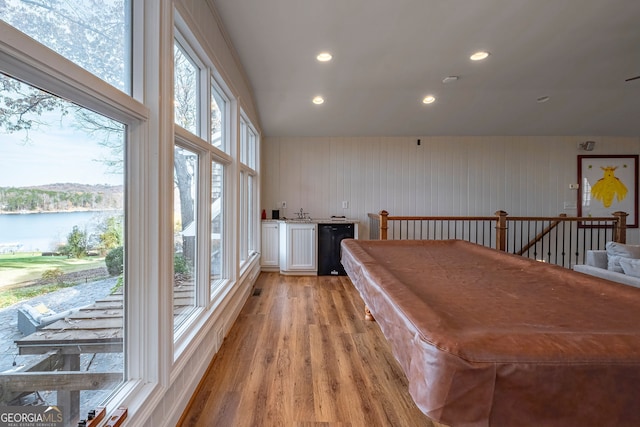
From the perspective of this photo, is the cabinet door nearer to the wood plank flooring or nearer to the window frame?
the wood plank flooring

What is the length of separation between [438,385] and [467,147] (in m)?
5.58

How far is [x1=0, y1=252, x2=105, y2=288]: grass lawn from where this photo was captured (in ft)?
2.51

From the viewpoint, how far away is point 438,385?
712 millimetres

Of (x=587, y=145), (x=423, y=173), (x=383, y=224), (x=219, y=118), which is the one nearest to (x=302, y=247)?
(x=383, y=224)

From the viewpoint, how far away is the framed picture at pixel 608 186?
5223 mm

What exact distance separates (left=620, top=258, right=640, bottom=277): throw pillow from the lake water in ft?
12.7

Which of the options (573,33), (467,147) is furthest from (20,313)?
(467,147)

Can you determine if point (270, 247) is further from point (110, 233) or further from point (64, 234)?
point (64, 234)

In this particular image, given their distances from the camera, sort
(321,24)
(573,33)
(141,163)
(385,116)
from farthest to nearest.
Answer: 1. (385,116)
2. (573,33)
3. (321,24)
4. (141,163)

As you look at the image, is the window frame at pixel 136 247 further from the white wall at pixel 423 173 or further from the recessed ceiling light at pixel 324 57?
the white wall at pixel 423 173

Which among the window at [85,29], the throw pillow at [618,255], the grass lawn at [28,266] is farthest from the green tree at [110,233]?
the throw pillow at [618,255]

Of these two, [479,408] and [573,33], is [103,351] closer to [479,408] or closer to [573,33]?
[479,408]

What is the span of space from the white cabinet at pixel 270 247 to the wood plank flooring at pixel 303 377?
Answer: 5.87 ft

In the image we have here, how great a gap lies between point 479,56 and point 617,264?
8.25 feet
